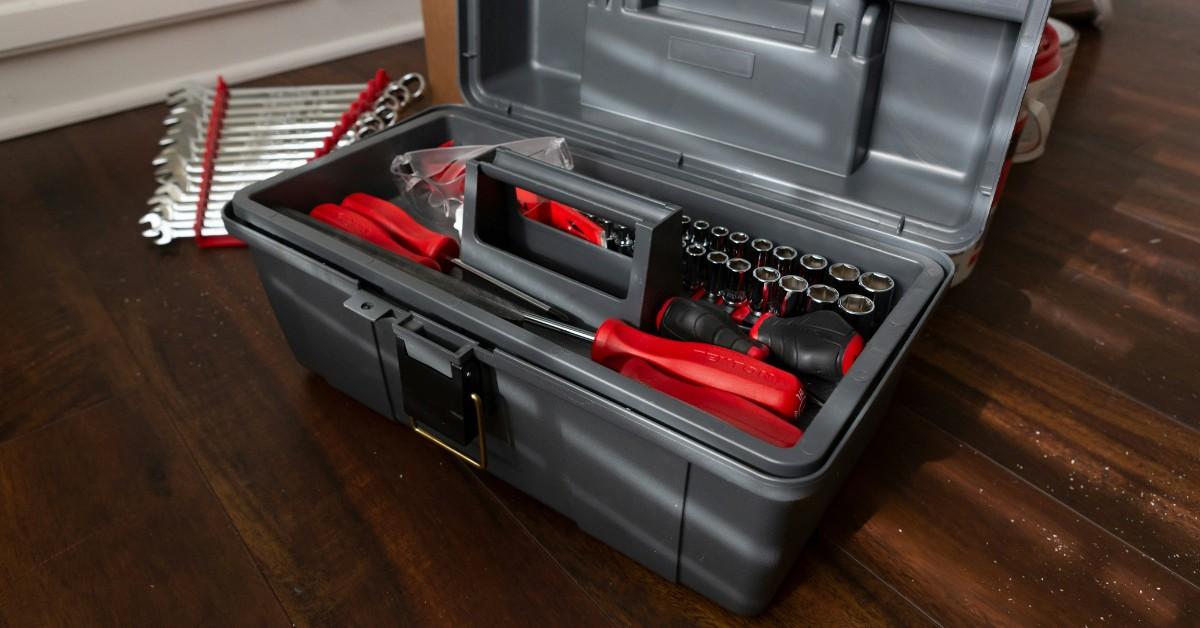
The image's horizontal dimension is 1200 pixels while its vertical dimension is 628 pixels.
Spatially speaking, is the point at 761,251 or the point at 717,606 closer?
the point at 717,606

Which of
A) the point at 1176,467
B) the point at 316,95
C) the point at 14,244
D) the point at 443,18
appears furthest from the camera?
the point at 316,95

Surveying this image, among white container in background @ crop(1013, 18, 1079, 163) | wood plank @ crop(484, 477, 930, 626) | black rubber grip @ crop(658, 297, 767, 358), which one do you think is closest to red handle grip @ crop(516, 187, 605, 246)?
black rubber grip @ crop(658, 297, 767, 358)

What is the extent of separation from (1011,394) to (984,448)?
9 centimetres

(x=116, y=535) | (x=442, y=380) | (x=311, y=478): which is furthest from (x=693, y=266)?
(x=116, y=535)

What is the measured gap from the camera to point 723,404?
475mm

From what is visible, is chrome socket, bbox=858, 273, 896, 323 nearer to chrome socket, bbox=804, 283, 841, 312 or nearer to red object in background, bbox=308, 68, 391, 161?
chrome socket, bbox=804, 283, 841, 312

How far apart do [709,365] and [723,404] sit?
0.03 metres

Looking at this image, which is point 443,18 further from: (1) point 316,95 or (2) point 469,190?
(2) point 469,190

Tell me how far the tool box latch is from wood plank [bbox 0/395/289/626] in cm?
→ 16

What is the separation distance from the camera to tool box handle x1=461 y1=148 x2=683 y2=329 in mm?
536

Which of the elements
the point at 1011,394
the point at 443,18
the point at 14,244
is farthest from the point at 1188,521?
the point at 14,244

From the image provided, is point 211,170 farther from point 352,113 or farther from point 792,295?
point 792,295

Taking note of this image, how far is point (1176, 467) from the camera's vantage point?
0.64 metres

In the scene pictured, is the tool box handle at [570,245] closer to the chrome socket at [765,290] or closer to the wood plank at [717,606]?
the chrome socket at [765,290]
